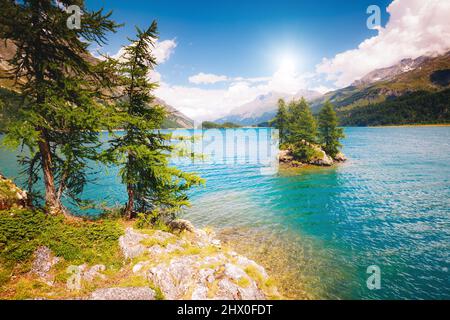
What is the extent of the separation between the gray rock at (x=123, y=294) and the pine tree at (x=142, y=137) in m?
7.18

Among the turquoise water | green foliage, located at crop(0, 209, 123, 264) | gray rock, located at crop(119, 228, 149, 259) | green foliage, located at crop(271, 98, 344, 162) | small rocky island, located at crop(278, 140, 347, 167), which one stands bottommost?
the turquoise water

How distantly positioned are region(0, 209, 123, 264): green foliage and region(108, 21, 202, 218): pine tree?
4.36 metres

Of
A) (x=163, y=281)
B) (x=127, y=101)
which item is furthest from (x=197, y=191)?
(x=163, y=281)

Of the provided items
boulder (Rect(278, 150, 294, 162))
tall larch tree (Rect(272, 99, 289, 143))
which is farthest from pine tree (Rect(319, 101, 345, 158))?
tall larch tree (Rect(272, 99, 289, 143))

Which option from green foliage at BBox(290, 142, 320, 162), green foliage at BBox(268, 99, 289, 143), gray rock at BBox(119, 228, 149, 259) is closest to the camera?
gray rock at BBox(119, 228, 149, 259)

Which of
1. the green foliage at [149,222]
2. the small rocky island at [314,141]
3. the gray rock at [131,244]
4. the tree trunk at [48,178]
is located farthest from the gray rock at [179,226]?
the small rocky island at [314,141]

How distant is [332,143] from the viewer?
56.5 metres

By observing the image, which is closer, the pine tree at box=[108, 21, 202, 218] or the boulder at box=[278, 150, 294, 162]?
the pine tree at box=[108, 21, 202, 218]

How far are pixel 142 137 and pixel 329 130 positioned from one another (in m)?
55.0

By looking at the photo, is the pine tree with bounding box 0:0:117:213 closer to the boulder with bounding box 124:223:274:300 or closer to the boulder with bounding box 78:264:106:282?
the boulder with bounding box 78:264:106:282

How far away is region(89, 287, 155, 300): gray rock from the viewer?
341 inches

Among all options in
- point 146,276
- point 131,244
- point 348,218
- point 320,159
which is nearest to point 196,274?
point 146,276

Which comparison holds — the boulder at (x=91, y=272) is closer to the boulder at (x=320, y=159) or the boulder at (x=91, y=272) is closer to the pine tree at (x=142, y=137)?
the pine tree at (x=142, y=137)

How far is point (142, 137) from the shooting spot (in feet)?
52.2
